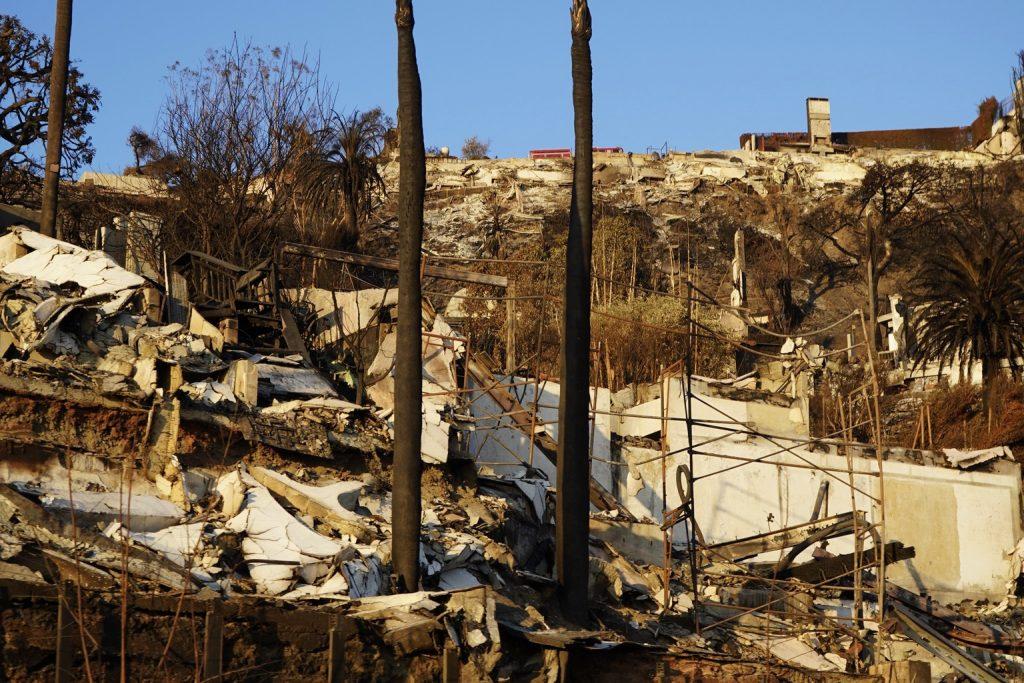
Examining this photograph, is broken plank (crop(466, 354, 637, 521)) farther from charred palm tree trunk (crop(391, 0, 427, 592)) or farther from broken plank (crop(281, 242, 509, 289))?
charred palm tree trunk (crop(391, 0, 427, 592))

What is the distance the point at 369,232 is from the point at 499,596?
61.6 feet

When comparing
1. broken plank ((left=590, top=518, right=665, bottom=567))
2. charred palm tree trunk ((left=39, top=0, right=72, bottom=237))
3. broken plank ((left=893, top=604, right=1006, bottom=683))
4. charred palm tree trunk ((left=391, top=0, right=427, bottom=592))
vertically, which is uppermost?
charred palm tree trunk ((left=39, top=0, right=72, bottom=237))

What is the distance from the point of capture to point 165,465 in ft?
37.6

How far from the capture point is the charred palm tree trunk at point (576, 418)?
12.5 meters

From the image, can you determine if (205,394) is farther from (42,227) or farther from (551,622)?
(42,227)

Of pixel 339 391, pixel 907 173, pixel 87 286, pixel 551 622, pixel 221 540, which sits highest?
pixel 907 173

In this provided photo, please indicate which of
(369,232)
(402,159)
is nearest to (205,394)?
(402,159)

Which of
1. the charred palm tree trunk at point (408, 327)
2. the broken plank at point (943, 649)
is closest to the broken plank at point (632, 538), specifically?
the broken plank at point (943, 649)

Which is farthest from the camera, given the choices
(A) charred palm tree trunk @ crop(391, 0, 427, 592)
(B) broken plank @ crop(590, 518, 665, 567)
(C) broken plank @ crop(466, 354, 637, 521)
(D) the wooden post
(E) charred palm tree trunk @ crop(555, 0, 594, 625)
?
(C) broken plank @ crop(466, 354, 637, 521)

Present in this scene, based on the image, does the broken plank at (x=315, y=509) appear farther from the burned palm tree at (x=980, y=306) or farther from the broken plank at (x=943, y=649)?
the burned palm tree at (x=980, y=306)

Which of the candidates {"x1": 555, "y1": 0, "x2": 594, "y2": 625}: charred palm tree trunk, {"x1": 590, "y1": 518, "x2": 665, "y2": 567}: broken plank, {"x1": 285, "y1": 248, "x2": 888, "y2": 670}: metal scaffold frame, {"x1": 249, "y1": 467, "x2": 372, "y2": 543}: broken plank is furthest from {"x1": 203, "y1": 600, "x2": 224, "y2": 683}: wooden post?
{"x1": 590, "y1": 518, "x2": 665, "y2": 567}: broken plank

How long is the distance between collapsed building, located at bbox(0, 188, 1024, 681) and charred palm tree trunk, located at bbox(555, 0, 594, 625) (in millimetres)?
414

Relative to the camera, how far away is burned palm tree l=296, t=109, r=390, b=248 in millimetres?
25422

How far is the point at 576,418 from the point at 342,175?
1411 cm
